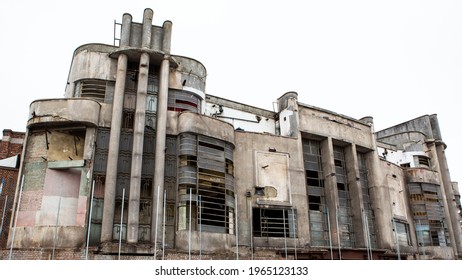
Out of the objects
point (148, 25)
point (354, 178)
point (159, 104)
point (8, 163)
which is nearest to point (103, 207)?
point (159, 104)

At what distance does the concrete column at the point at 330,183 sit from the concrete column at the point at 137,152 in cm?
1694

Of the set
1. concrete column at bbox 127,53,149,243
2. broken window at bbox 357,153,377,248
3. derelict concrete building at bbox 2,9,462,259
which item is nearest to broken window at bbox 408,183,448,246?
derelict concrete building at bbox 2,9,462,259

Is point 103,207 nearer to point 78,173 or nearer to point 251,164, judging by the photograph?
point 78,173

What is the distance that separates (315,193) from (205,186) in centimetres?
1212

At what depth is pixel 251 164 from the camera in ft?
106

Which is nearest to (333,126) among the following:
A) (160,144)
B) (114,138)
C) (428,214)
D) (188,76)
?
(428,214)

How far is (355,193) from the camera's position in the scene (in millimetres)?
37375

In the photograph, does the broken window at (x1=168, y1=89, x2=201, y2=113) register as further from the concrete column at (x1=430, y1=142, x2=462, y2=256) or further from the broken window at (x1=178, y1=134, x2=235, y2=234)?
the concrete column at (x1=430, y1=142, x2=462, y2=256)

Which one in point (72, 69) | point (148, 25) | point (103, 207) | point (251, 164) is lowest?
point (103, 207)

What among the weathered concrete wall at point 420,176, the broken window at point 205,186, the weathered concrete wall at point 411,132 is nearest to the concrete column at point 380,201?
the weathered concrete wall at point 420,176

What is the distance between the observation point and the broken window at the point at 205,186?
2653 cm

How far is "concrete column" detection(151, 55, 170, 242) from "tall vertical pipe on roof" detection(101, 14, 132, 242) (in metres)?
2.49

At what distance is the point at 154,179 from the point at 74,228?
557cm

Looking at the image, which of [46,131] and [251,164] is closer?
[46,131]
